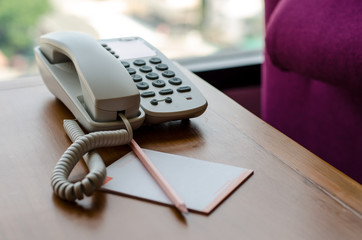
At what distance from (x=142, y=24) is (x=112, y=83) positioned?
2.93 feet

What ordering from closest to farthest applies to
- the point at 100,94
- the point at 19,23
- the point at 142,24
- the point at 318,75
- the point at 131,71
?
the point at 100,94 → the point at 131,71 → the point at 318,75 → the point at 19,23 → the point at 142,24

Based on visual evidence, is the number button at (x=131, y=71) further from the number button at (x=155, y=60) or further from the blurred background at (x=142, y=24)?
the blurred background at (x=142, y=24)

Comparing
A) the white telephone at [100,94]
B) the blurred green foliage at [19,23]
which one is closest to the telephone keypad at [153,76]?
the white telephone at [100,94]

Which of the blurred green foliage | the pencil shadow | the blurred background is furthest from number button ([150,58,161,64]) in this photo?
the blurred green foliage

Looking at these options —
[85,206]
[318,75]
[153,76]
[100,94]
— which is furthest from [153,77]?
[318,75]

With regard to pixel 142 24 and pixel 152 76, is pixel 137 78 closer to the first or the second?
pixel 152 76

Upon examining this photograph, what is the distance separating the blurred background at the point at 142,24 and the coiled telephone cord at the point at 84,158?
57 cm

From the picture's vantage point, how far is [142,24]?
1373 millimetres

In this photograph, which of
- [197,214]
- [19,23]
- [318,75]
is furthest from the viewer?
[19,23]

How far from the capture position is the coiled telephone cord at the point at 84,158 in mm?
413

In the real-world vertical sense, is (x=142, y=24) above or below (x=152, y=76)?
below

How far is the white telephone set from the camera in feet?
1.52

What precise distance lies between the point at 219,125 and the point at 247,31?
107cm

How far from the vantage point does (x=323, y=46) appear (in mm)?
854
